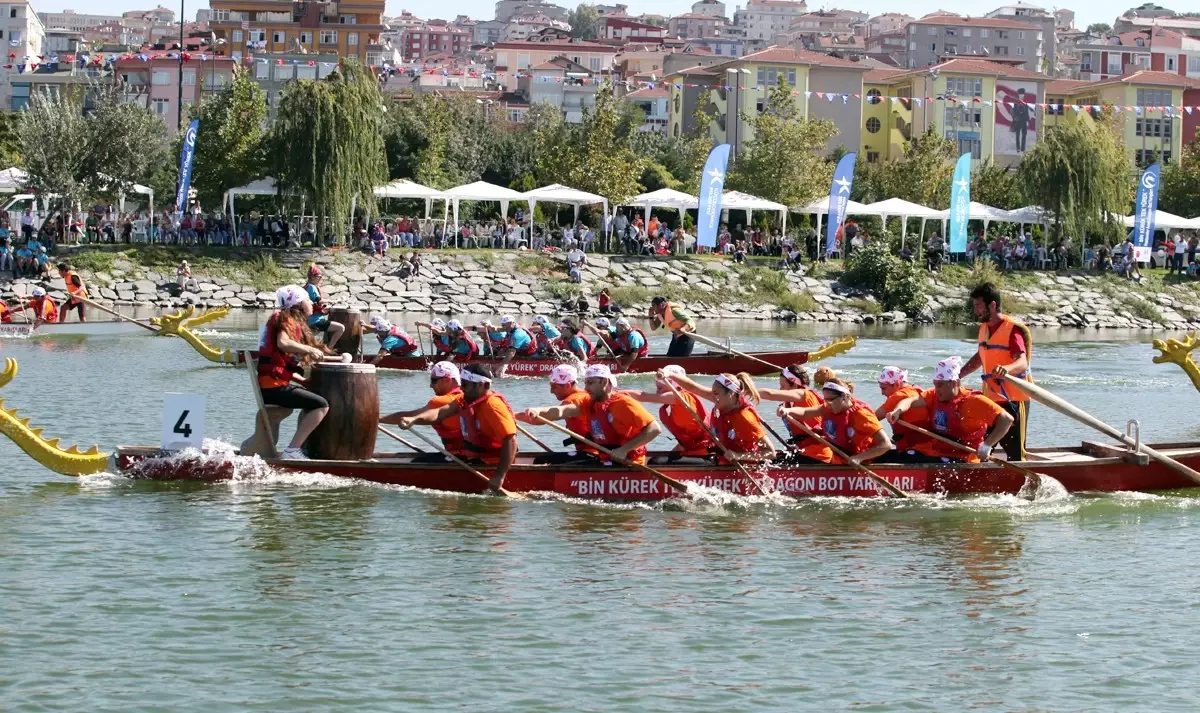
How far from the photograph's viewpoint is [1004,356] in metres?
18.4

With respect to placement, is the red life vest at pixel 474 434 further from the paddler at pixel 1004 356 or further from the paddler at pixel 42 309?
the paddler at pixel 42 309

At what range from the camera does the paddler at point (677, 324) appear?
30.0 m

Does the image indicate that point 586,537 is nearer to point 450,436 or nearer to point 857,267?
point 450,436

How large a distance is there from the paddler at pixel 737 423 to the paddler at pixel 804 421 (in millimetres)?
382

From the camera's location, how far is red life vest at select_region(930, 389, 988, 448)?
1791 cm

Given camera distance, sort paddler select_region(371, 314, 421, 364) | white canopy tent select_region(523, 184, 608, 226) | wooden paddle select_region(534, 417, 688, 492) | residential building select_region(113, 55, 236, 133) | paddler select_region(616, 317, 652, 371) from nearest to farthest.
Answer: wooden paddle select_region(534, 417, 688, 492) → paddler select_region(371, 314, 421, 364) → paddler select_region(616, 317, 652, 371) → white canopy tent select_region(523, 184, 608, 226) → residential building select_region(113, 55, 236, 133)

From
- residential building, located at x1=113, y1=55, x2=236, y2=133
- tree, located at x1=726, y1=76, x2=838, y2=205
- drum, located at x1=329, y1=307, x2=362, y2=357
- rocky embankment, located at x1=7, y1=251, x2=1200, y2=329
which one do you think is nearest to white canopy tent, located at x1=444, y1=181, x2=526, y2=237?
rocky embankment, located at x1=7, y1=251, x2=1200, y2=329

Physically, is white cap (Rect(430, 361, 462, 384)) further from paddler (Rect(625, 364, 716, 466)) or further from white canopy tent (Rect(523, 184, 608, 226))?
white canopy tent (Rect(523, 184, 608, 226))

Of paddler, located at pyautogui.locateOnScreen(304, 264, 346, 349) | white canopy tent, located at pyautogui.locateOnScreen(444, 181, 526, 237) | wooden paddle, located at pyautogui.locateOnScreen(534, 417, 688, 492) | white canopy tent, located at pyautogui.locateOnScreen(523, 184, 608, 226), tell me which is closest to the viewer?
wooden paddle, located at pyautogui.locateOnScreen(534, 417, 688, 492)

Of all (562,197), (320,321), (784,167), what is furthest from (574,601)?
(784,167)

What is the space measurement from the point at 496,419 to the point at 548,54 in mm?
151184

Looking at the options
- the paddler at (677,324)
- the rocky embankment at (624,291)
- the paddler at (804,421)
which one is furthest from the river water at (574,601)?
the rocky embankment at (624,291)

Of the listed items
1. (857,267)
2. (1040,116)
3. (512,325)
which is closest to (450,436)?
(512,325)

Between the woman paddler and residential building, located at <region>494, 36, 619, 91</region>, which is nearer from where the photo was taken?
the woman paddler
